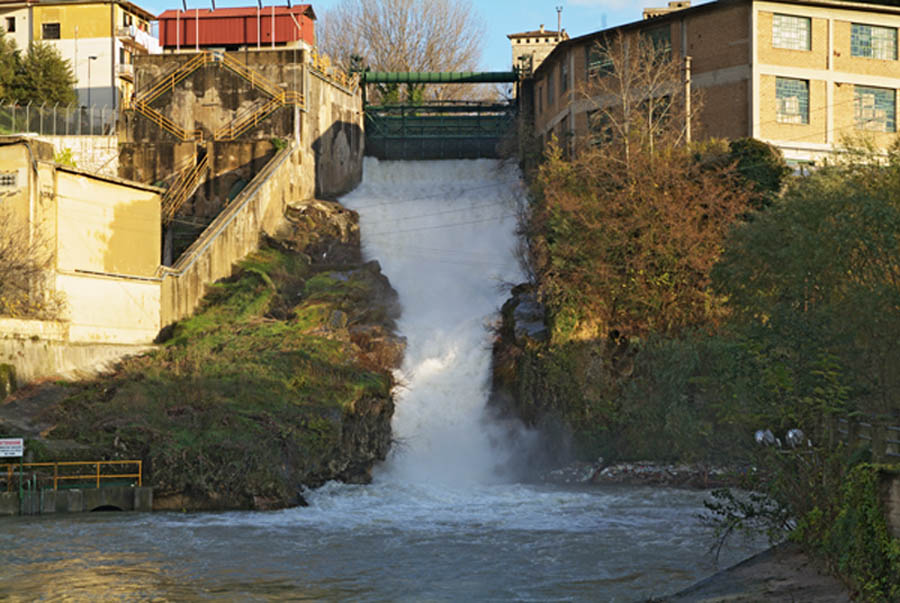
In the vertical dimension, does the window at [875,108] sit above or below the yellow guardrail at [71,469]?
above

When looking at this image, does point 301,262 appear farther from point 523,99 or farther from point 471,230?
point 523,99

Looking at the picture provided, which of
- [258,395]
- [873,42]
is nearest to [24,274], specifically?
A: [258,395]

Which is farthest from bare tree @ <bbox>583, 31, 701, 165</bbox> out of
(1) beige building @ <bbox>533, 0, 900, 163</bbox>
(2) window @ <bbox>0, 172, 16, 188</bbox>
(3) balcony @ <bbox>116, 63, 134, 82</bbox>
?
(3) balcony @ <bbox>116, 63, 134, 82</bbox>

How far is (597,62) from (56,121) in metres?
27.4

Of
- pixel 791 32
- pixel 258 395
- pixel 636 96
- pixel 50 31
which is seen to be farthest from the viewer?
pixel 50 31

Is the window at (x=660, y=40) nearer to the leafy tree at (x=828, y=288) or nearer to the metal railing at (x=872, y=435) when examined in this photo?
the leafy tree at (x=828, y=288)

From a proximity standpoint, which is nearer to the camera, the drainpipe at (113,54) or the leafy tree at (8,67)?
the leafy tree at (8,67)

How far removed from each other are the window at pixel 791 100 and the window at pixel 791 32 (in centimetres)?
157

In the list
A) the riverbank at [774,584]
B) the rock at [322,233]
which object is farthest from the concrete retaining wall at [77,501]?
the rock at [322,233]

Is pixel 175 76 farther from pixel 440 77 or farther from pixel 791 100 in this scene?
pixel 791 100

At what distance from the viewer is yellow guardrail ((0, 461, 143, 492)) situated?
94.4 ft

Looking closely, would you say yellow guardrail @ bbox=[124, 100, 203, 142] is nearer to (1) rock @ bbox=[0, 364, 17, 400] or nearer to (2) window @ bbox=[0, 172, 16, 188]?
(2) window @ bbox=[0, 172, 16, 188]

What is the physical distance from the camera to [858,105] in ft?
156

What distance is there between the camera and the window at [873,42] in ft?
156
